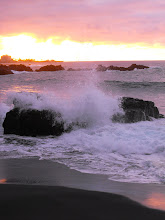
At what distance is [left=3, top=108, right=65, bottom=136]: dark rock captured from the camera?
8.80 metres

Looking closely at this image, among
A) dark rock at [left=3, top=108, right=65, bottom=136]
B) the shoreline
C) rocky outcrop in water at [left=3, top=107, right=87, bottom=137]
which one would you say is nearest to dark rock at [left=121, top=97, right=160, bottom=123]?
rocky outcrop in water at [left=3, top=107, right=87, bottom=137]

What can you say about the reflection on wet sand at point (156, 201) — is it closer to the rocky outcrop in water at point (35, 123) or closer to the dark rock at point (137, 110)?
the rocky outcrop in water at point (35, 123)

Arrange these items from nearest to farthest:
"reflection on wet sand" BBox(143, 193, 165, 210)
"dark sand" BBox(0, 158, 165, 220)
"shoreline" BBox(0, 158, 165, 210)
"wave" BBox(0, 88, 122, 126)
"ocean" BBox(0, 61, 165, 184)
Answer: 1. "dark sand" BBox(0, 158, 165, 220)
2. "reflection on wet sand" BBox(143, 193, 165, 210)
3. "shoreline" BBox(0, 158, 165, 210)
4. "ocean" BBox(0, 61, 165, 184)
5. "wave" BBox(0, 88, 122, 126)

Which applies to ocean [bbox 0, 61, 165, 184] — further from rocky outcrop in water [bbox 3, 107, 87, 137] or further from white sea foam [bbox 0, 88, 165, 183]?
rocky outcrop in water [bbox 3, 107, 87, 137]

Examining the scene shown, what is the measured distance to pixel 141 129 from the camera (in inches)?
353

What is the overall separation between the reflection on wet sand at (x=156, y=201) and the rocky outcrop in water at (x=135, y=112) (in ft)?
20.6

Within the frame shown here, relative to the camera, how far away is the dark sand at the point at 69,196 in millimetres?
3289

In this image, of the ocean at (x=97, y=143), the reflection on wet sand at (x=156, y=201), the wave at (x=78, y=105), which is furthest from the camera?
the wave at (x=78, y=105)

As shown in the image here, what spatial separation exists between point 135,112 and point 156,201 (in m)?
6.92

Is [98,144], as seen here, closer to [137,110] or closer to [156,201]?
[156,201]

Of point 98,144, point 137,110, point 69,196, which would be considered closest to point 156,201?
point 69,196

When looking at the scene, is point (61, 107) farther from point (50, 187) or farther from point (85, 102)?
point (50, 187)

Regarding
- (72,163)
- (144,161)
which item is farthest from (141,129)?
(72,163)

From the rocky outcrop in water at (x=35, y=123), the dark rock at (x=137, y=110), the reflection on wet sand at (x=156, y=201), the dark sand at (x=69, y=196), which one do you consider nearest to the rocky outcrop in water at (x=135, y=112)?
the dark rock at (x=137, y=110)
